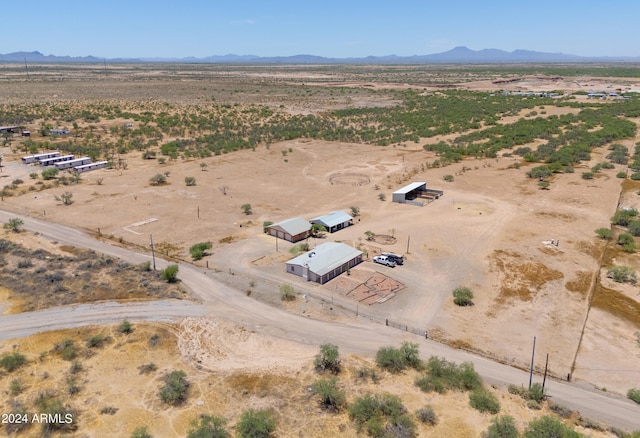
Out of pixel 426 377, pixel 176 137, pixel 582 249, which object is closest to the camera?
pixel 426 377

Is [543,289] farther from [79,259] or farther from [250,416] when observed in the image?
[79,259]

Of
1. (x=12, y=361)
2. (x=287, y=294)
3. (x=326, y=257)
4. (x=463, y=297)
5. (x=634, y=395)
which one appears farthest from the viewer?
(x=326, y=257)

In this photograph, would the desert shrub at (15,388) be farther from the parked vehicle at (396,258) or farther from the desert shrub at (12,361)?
the parked vehicle at (396,258)

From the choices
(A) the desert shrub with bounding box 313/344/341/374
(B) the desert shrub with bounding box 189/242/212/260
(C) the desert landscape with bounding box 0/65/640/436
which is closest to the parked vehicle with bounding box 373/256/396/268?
(C) the desert landscape with bounding box 0/65/640/436

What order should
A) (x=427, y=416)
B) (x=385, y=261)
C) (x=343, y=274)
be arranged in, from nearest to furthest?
(x=427, y=416) < (x=343, y=274) < (x=385, y=261)

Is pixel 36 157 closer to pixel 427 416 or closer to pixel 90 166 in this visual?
pixel 90 166

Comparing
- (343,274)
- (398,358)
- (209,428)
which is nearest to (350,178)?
(343,274)

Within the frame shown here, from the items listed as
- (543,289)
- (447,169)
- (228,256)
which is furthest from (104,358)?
(447,169)

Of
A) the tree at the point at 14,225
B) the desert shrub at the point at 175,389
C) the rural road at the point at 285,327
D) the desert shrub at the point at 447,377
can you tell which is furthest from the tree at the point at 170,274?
the tree at the point at 14,225
